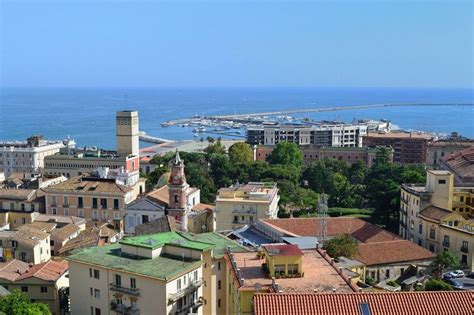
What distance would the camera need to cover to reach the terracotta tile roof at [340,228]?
2161 centimetres

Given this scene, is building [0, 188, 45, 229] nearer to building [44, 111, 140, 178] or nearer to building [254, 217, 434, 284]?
building [254, 217, 434, 284]

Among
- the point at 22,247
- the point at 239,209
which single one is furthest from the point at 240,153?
the point at 22,247

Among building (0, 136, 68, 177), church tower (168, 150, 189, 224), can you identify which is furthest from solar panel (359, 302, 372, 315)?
building (0, 136, 68, 177)

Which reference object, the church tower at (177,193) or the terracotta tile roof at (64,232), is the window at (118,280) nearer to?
the terracotta tile roof at (64,232)

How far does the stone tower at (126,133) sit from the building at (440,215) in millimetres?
20915

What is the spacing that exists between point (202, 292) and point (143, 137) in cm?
6914

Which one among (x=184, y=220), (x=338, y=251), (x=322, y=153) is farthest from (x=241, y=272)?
(x=322, y=153)

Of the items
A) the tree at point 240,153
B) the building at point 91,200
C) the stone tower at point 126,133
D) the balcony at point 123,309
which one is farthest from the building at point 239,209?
the tree at point 240,153

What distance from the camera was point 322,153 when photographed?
5256 cm

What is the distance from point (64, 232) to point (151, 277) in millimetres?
10157

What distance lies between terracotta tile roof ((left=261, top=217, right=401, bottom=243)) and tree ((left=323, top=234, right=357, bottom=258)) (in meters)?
3.03

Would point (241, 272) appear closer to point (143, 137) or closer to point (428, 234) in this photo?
point (428, 234)

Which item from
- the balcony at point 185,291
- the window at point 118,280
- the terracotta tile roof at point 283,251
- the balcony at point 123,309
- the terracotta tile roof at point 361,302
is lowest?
the balcony at point 123,309

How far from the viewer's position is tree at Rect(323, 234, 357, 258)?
17969 mm
